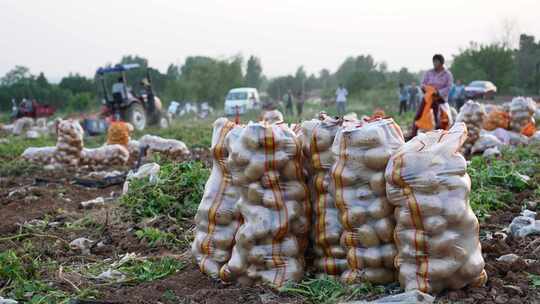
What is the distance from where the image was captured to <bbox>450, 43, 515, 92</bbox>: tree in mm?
40406

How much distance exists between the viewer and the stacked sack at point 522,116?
10469 mm

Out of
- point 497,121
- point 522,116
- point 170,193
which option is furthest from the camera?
point 497,121

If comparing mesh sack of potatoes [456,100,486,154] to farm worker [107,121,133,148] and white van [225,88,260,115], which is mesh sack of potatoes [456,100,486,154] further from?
white van [225,88,260,115]

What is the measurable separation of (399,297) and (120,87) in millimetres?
17653

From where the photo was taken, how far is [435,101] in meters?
9.98

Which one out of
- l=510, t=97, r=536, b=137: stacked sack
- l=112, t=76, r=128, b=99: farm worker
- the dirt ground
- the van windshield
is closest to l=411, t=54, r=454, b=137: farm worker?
l=510, t=97, r=536, b=137: stacked sack

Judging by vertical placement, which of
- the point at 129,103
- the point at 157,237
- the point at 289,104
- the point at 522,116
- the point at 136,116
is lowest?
the point at 289,104

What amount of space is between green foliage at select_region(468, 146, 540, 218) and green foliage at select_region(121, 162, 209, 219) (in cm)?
246

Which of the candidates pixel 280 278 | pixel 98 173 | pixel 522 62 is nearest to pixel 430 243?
pixel 280 278

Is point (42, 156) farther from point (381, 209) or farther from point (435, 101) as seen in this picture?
point (381, 209)

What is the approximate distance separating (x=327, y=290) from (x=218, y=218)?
844 mm

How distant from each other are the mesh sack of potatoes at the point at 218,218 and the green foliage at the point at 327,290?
54 cm

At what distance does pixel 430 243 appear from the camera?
10.6ft

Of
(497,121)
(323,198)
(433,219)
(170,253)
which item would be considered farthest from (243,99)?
(433,219)
